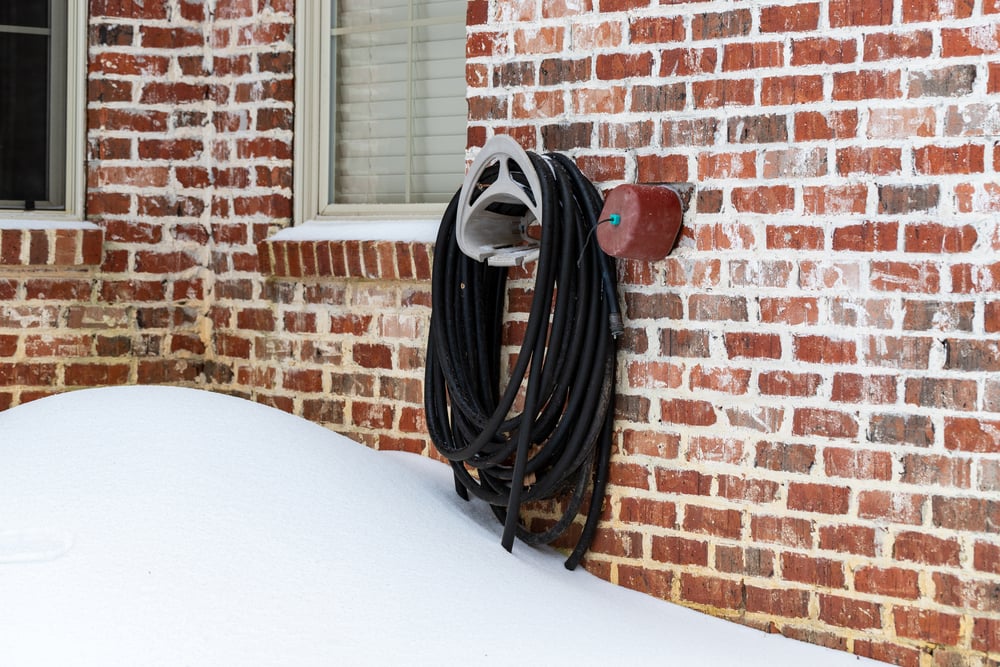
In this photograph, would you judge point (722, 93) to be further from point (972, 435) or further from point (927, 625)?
point (927, 625)

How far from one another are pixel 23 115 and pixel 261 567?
244 cm

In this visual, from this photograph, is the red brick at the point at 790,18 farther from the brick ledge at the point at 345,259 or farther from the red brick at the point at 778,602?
the red brick at the point at 778,602

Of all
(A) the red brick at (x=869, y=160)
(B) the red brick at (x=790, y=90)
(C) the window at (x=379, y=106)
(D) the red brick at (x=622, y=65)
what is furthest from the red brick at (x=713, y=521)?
(C) the window at (x=379, y=106)

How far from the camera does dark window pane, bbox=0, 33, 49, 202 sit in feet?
12.8

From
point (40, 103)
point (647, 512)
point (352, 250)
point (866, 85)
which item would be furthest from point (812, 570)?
point (40, 103)

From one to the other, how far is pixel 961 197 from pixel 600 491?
114 cm

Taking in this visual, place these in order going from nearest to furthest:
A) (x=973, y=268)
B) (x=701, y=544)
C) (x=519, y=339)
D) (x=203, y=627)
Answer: (x=203, y=627) → (x=973, y=268) → (x=701, y=544) → (x=519, y=339)

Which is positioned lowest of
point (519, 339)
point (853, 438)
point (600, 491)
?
point (600, 491)

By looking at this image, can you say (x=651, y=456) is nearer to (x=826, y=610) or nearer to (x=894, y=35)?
→ (x=826, y=610)

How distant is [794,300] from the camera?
2.58m

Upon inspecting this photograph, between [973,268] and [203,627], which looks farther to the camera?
[973,268]

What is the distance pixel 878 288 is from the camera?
97.3 inches

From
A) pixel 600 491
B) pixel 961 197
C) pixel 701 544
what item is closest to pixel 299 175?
pixel 600 491

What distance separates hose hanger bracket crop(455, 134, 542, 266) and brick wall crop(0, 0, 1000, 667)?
18 cm
